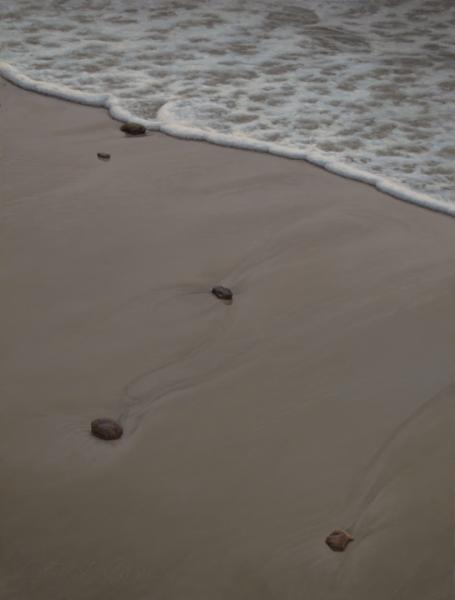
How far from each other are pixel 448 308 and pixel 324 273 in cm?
43

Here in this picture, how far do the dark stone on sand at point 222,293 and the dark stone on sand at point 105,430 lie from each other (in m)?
0.74

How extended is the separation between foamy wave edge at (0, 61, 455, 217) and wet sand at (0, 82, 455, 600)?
0.25 ft

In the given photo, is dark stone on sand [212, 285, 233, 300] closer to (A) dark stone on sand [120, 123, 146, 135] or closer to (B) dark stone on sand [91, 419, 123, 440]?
(B) dark stone on sand [91, 419, 123, 440]

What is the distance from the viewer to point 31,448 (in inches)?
94.2

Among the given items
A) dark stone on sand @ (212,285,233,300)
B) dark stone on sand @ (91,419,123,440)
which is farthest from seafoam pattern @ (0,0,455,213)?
dark stone on sand @ (91,419,123,440)

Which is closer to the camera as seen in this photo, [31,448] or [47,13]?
[31,448]

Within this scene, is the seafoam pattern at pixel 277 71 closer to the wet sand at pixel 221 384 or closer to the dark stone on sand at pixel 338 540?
the wet sand at pixel 221 384

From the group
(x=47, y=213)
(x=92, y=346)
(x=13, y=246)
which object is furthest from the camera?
(x=47, y=213)

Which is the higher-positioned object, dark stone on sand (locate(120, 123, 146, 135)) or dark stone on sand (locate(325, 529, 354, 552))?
dark stone on sand (locate(325, 529, 354, 552))

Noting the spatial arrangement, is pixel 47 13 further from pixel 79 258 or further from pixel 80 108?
pixel 79 258

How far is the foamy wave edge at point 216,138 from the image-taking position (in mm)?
3881

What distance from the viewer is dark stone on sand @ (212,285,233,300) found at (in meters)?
3.09

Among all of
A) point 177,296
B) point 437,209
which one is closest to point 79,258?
point 177,296

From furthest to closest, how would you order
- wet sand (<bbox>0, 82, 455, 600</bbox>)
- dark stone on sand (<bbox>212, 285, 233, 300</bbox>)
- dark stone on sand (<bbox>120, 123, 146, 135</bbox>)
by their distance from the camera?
dark stone on sand (<bbox>120, 123, 146, 135</bbox>)
dark stone on sand (<bbox>212, 285, 233, 300</bbox>)
wet sand (<bbox>0, 82, 455, 600</bbox>)
